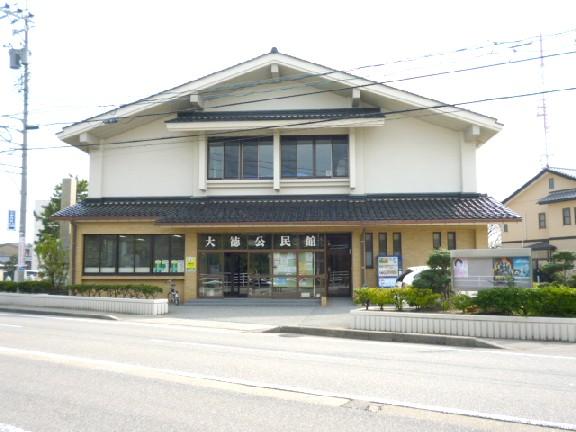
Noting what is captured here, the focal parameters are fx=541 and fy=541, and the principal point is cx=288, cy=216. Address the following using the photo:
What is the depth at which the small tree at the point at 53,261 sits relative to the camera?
71.0ft

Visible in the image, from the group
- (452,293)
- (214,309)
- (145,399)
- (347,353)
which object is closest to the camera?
(145,399)

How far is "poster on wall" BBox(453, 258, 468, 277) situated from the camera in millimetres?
13711

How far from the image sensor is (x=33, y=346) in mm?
10570

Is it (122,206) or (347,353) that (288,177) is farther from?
(347,353)

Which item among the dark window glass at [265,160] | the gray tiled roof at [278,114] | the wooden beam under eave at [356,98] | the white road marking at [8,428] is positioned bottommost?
the white road marking at [8,428]

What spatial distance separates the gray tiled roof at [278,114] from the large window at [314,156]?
108 cm

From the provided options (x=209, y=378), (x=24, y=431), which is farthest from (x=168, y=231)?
(x=24, y=431)

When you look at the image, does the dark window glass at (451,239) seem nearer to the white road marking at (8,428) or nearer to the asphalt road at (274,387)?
the asphalt road at (274,387)

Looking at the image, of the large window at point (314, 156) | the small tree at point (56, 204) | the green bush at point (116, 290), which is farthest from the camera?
the small tree at point (56, 204)

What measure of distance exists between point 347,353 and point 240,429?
5246mm

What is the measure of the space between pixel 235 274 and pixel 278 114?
6.65m

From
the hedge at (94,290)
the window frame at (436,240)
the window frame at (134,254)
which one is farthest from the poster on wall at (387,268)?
the hedge at (94,290)

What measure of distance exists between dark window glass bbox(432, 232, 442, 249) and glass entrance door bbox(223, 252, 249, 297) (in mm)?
7398

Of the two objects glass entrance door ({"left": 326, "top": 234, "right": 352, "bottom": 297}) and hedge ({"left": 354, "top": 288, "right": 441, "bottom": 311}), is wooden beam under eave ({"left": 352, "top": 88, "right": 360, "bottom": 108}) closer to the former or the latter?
glass entrance door ({"left": 326, "top": 234, "right": 352, "bottom": 297})
